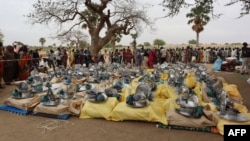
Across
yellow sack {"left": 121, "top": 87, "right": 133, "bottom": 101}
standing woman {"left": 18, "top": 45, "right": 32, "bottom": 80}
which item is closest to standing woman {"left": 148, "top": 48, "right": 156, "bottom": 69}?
standing woman {"left": 18, "top": 45, "right": 32, "bottom": 80}

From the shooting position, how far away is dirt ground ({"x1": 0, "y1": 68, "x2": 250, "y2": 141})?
453 cm

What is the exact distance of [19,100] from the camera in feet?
19.9

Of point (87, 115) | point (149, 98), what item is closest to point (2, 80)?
point (87, 115)

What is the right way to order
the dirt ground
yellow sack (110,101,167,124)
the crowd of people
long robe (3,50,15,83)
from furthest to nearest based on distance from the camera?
the crowd of people
long robe (3,50,15,83)
yellow sack (110,101,167,124)
the dirt ground

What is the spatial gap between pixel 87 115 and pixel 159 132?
1434mm

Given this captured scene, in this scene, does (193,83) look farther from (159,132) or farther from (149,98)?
(159,132)

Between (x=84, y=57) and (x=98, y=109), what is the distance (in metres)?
11.4

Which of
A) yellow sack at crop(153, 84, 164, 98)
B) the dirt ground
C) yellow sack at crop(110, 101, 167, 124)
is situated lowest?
the dirt ground

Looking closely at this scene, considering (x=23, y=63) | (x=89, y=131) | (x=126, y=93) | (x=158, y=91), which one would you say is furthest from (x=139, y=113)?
(x=23, y=63)

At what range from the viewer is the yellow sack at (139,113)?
5148 mm

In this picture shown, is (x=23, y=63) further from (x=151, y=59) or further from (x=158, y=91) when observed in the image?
(x=151, y=59)

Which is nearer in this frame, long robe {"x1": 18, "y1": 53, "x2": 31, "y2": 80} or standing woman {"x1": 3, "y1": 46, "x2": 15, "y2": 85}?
standing woman {"x1": 3, "y1": 46, "x2": 15, "y2": 85}

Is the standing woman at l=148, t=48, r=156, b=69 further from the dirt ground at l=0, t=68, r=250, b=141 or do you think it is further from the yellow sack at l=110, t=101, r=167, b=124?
the dirt ground at l=0, t=68, r=250, b=141

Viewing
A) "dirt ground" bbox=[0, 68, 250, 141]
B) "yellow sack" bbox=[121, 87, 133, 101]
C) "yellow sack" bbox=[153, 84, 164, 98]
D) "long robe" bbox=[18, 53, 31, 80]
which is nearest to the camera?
"dirt ground" bbox=[0, 68, 250, 141]
